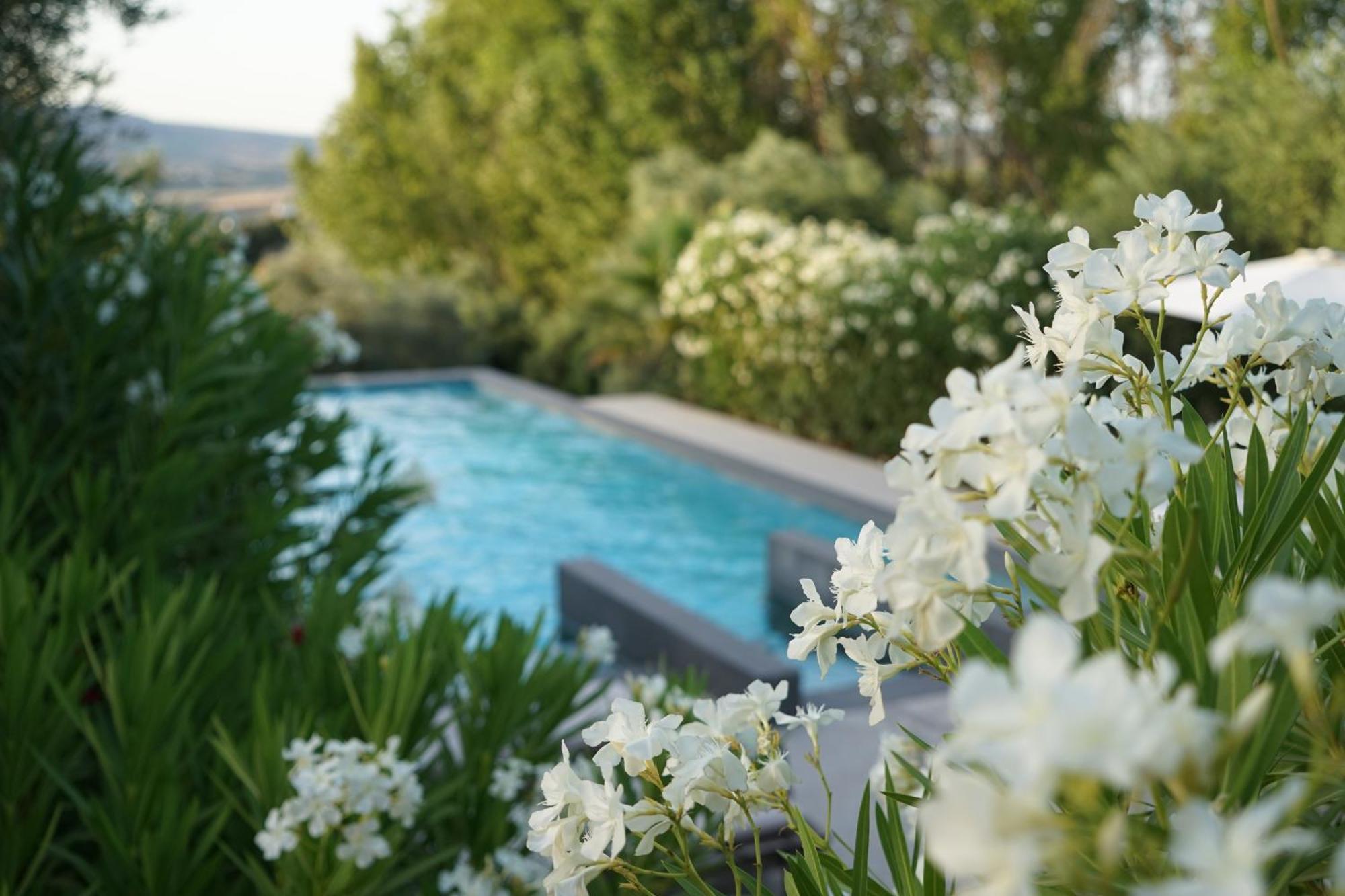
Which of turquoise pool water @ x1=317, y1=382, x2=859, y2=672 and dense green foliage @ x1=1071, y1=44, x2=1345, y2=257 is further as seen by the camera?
dense green foliage @ x1=1071, y1=44, x2=1345, y2=257

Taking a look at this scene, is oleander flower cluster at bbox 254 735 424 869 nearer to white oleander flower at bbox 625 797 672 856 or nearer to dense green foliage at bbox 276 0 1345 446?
white oleander flower at bbox 625 797 672 856

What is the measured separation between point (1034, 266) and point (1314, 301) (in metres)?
8.73

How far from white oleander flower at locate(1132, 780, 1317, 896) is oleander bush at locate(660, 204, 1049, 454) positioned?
8.15 meters

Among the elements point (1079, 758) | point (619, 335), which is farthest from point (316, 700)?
point (619, 335)

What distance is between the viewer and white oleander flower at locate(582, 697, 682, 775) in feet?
2.95

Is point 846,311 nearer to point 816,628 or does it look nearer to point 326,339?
point 326,339

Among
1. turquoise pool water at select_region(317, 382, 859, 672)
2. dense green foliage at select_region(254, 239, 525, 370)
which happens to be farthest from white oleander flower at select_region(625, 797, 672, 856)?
dense green foliage at select_region(254, 239, 525, 370)

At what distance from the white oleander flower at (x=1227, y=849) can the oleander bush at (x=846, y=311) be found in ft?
26.7

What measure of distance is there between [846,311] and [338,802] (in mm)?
8743

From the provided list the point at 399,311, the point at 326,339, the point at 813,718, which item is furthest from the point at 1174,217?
the point at 399,311

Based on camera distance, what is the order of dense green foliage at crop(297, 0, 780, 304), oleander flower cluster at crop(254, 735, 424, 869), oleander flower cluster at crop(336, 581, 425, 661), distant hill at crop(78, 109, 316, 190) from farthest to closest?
1. dense green foliage at crop(297, 0, 780, 304)
2. distant hill at crop(78, 109, 316, 190)
3. oleander flower cluster at crop(336, 581, 425, 661)
4. oleander flower cluster at crop(254, 735, 424, 869)

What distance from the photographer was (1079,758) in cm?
43

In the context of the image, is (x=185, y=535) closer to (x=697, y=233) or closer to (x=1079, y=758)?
(x=1079, y=758)

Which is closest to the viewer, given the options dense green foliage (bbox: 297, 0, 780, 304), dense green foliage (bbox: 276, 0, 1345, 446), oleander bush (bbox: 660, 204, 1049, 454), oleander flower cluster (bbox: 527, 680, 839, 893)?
oleander flower cluster (bbox: 527, 680, 839, 893)
